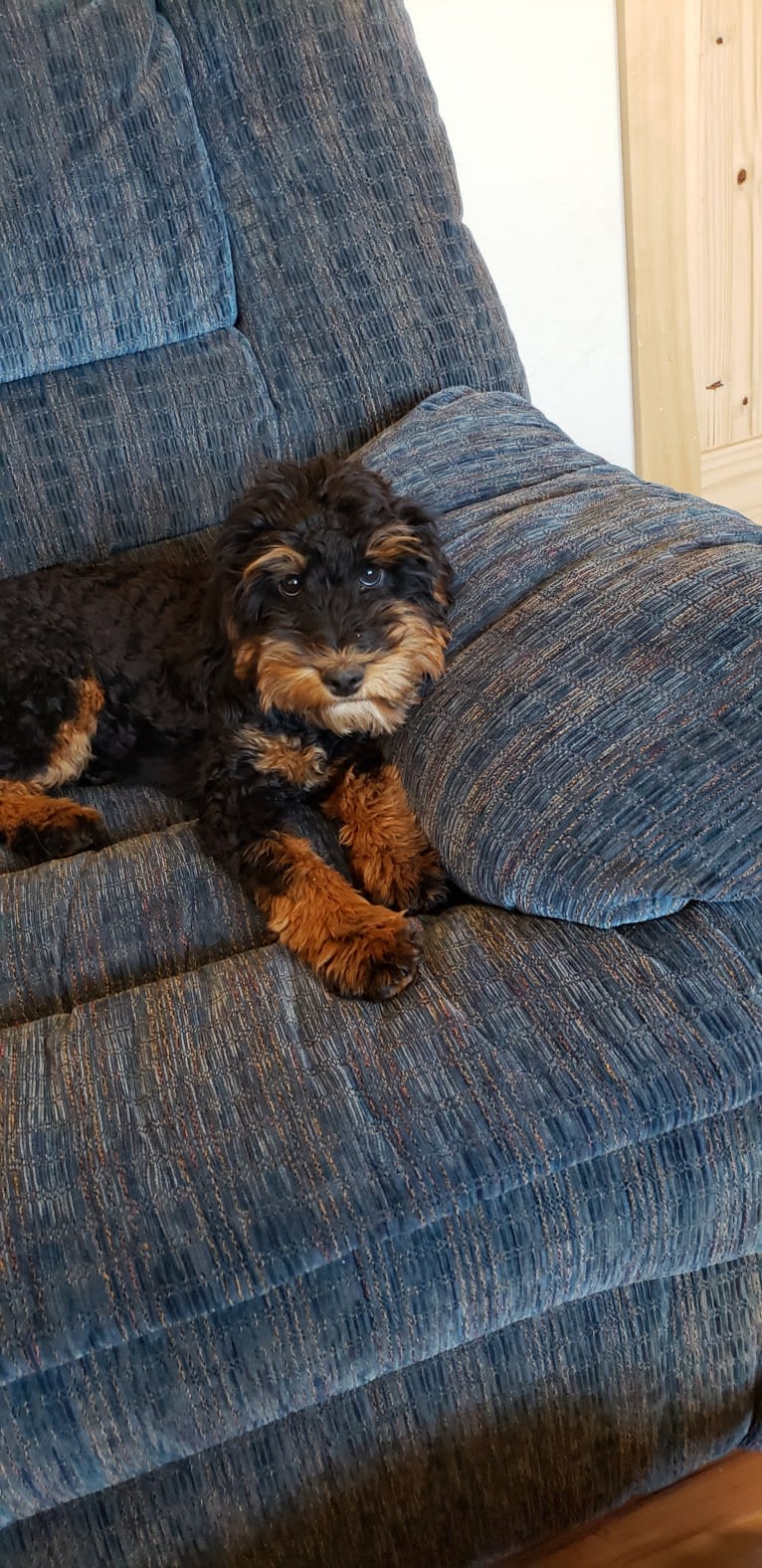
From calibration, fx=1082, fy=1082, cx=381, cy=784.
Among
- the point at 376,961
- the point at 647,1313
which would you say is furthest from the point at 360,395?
the point at 647,1313

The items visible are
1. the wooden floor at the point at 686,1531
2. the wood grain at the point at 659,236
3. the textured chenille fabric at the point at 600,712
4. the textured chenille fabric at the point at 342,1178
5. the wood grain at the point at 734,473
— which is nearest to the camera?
the textured chenille fabric at the point at 342,1178

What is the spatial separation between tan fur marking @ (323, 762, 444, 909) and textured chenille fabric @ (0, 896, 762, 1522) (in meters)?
0.37

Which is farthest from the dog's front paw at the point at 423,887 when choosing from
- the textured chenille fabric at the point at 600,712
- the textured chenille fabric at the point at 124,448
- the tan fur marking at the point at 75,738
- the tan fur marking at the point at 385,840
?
the textured chenille fabric at the point at 124,448

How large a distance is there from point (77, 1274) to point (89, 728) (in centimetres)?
131

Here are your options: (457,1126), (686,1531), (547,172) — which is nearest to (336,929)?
(457,1126)

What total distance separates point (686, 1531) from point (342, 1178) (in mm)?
934

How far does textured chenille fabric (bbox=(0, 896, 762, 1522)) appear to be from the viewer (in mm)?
1184

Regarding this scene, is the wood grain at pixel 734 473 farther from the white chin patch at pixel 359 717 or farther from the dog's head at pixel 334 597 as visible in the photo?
the white chin patch at pixel 359 717

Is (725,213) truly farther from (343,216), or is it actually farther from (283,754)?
(283,754)

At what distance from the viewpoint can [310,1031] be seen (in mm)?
1387

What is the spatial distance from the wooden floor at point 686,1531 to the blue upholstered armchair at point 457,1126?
0.08 meters

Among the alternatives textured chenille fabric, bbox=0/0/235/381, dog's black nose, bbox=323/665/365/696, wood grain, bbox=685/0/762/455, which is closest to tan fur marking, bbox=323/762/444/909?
dog's black nose, bbox=323/665/365/696

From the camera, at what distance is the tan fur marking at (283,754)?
1.96 m

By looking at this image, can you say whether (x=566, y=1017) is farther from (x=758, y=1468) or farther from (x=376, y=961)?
(x=758, y=1468)
